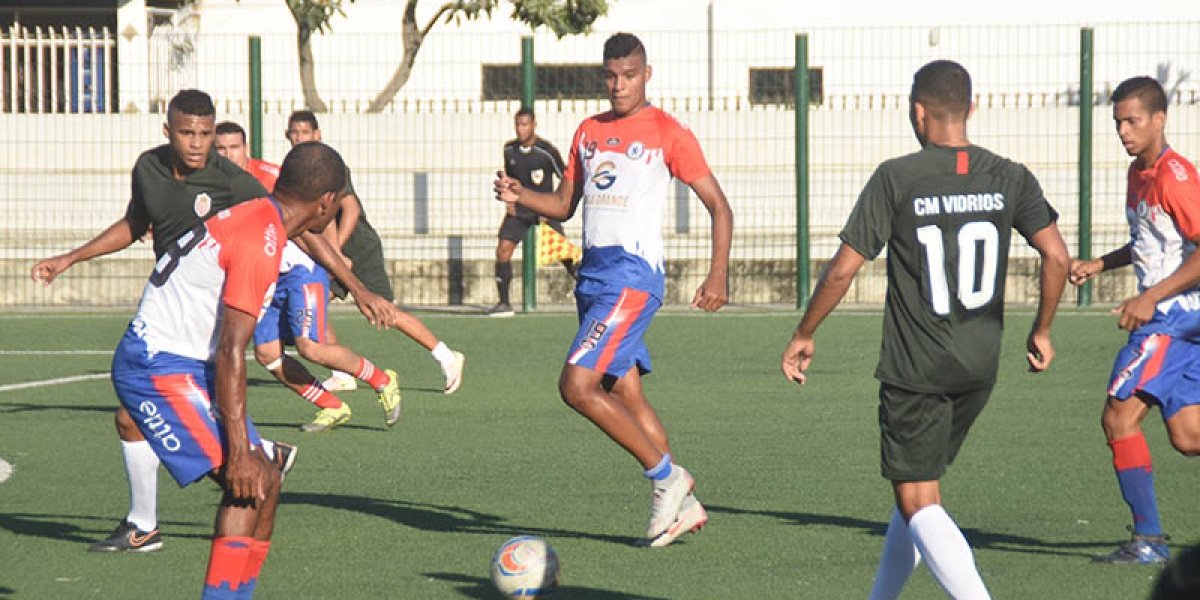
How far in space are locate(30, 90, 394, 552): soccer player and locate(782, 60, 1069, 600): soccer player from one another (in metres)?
2.13

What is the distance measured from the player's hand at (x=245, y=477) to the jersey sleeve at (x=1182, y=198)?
147 inches

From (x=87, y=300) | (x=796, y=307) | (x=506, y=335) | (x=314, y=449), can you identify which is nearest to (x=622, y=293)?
(x=314, y=449)

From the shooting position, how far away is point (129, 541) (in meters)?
6.80

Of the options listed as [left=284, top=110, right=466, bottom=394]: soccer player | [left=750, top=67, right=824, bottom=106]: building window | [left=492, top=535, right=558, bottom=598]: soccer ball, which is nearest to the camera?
[left=492, top=535, right=558, bottom=598]: soccer ball

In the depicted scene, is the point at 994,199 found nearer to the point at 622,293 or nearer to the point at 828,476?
the point at 622,293

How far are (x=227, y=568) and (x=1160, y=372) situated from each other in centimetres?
377

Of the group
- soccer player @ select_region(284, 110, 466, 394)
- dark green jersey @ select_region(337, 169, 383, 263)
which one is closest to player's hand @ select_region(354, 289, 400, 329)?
soccer player @ select_region(284, 110, 466, 394)

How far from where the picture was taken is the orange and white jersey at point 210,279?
503 cm

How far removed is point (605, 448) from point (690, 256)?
9.36 meters

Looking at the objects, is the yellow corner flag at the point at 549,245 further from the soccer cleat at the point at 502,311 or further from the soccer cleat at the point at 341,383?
the soccer cleat at the point at 341,383

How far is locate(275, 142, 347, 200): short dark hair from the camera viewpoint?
5375mm

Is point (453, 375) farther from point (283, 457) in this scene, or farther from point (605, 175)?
point (283, 457)

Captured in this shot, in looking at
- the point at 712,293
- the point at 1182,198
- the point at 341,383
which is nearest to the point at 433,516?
the point at 712,293

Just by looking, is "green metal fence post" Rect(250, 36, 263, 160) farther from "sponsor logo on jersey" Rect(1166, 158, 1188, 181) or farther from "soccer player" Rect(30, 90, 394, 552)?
"sponsor logo on jersey" Rect(1166, 158, 1188, 181)
